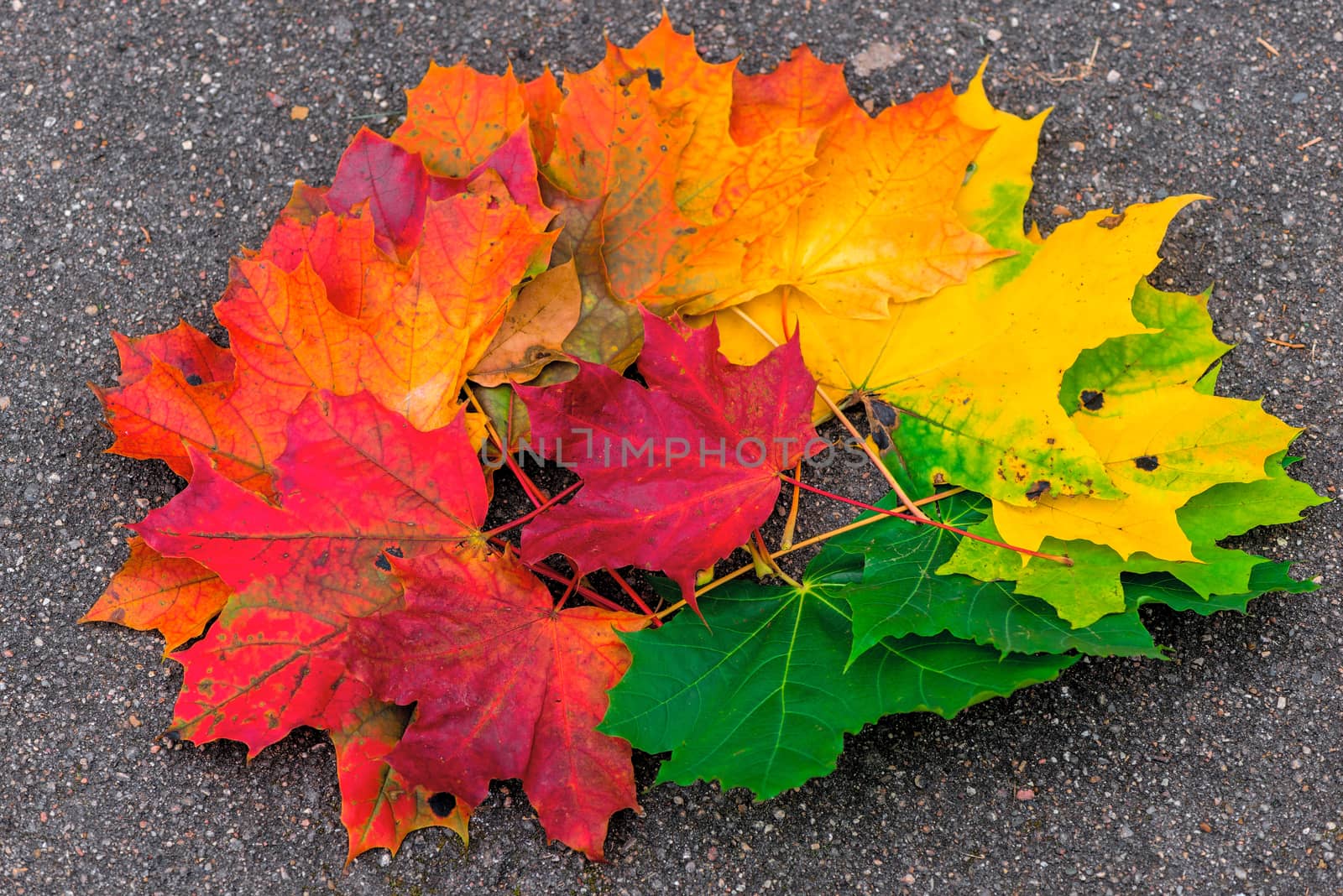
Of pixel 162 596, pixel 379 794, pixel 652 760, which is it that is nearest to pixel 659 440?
pixel 652 760

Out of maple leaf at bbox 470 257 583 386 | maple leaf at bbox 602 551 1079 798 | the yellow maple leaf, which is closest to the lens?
maple leaf at bbox 602 551 1079 798

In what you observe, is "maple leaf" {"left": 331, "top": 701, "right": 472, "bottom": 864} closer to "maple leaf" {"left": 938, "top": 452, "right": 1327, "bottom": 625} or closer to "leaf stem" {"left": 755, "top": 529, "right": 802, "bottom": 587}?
"leaf stem" {"left": 755, "top": 529, "right": 802, "bottom": 587}

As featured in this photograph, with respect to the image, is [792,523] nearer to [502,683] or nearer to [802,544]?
[802,544]

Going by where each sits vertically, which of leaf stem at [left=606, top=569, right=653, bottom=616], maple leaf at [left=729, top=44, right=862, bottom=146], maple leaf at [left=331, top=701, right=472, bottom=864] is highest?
maple leaf at [left=729, top=44, right=862, bottom=146]

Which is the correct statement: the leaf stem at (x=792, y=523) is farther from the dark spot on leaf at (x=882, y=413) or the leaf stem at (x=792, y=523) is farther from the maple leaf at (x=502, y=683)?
the maple leaf at (x=502, y=683)

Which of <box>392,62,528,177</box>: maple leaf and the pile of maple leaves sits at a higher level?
<box>392,62,528,177</box>: maple leaf

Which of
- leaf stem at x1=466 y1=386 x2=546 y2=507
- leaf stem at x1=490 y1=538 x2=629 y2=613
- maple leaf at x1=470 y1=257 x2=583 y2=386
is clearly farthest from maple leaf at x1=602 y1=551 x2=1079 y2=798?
maple leaf at x1=470 y1=257 x2=583 y2=386

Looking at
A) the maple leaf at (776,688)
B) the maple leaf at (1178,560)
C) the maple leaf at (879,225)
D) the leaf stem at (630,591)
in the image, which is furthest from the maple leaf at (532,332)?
the maple leaf at (1178,560)

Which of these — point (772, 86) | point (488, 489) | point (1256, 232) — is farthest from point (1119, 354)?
point (488, 489)
